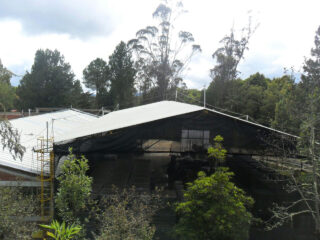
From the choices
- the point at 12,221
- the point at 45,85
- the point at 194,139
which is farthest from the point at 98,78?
the point at 12,221

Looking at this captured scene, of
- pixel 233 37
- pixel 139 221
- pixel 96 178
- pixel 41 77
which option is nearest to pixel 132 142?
pixel 96 178

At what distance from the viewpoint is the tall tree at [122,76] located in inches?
1143

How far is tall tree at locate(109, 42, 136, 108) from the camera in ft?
95.2

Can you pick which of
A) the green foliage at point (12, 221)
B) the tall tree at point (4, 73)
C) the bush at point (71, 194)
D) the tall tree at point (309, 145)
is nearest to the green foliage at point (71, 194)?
the bush at point (71, 194)

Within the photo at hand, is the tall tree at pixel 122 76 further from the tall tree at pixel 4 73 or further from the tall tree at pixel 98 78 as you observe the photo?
the tall tree at pixel 4 73

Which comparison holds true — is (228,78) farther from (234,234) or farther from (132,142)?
(234,234)

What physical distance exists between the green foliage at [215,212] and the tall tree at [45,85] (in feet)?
85.4

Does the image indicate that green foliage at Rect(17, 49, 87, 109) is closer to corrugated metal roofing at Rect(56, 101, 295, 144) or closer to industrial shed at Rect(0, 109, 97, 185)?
industrial shed at Rect(0, 109, 97, 185)

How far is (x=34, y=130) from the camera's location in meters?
13.2

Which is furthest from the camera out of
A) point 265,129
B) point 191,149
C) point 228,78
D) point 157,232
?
point 228,78

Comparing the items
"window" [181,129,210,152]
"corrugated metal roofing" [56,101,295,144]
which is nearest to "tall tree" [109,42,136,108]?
"corrugated metal roofing" [56,101,295,144]

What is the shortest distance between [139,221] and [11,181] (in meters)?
5.40

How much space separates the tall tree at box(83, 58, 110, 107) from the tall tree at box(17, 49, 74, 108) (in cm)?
338

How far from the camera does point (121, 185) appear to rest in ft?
30.3
